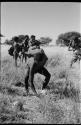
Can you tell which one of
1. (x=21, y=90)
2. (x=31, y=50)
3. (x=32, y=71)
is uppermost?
(x=31, y=50)

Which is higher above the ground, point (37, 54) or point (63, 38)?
point (37, 54)

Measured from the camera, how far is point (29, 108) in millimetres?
6902

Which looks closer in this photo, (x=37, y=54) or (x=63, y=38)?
(x=37, y=54)

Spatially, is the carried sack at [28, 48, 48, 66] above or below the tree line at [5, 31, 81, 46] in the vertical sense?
above

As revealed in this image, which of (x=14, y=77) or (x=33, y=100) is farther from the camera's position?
(x=14, y=77)

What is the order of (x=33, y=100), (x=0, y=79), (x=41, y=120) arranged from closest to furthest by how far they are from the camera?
(x=41, y=120)
(x=33, y=100)
(x=0, y=79)

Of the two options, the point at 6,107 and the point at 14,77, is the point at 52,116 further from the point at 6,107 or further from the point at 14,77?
the point at 14,77

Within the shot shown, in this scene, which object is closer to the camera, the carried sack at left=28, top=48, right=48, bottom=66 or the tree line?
the carried sack at left=28, top=48, right=48, bottom=66

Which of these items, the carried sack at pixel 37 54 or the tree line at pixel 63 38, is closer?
the carried sack at pixel 37 54

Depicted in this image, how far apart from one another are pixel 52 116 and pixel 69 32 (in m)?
62.4

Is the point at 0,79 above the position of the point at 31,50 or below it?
below

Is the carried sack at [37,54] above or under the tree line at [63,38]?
above

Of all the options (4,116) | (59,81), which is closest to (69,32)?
(59,81)

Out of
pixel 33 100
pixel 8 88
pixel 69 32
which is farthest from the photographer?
pixel 69 32
